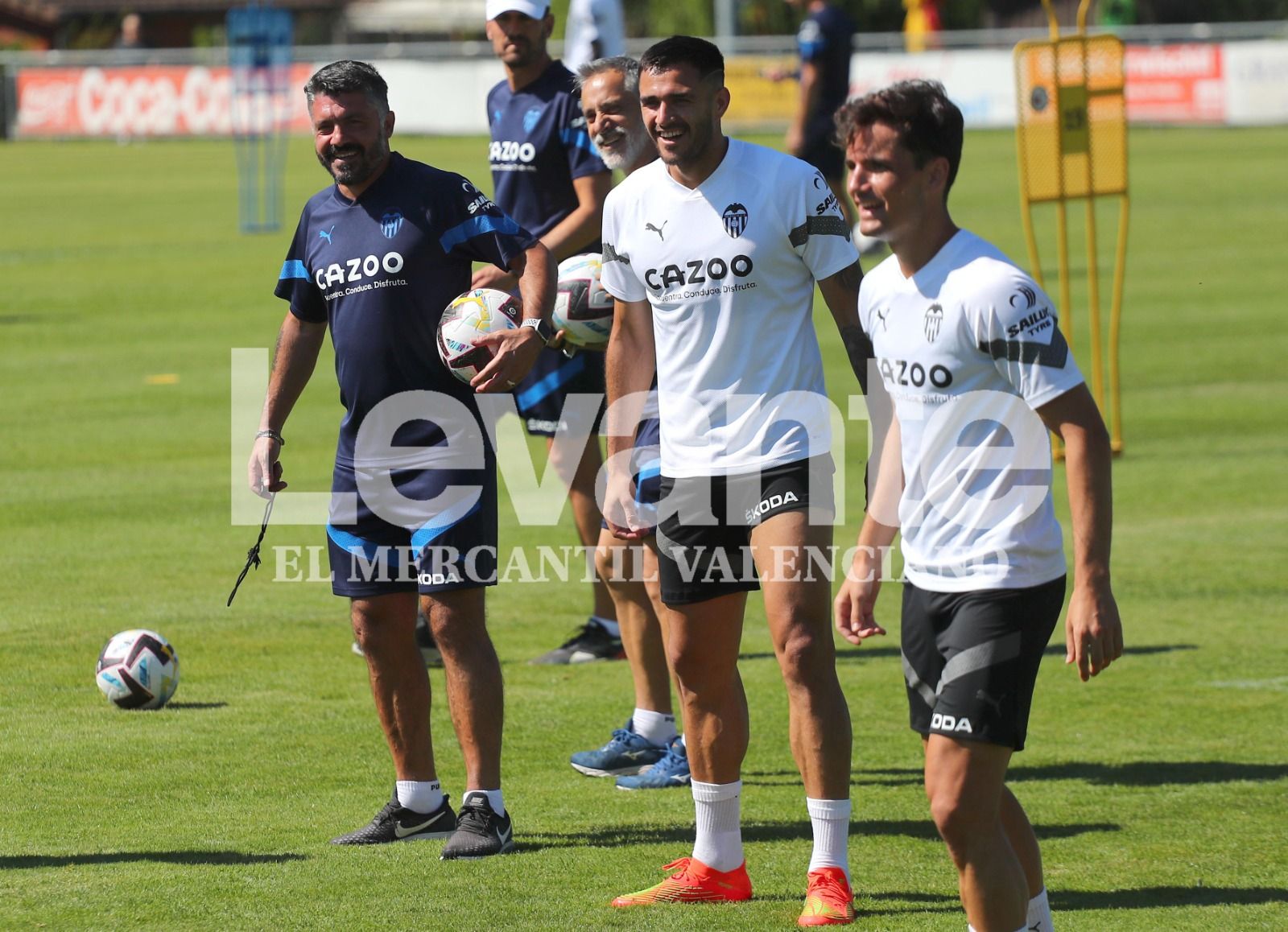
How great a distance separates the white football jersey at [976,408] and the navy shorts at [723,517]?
0.90m

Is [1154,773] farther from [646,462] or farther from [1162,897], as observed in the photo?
[646,462]

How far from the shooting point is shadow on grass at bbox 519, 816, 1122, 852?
20.8 feet

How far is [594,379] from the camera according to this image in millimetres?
8672

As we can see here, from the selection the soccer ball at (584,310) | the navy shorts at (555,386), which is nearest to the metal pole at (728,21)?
the navy shorts at (555,386)

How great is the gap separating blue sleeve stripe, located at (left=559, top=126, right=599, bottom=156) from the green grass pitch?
2.34 meters

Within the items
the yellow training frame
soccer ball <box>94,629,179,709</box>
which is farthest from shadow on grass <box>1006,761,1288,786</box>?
the yellow training frame

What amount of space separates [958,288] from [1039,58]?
27.9 ft

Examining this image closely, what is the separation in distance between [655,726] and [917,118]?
336 centimetres

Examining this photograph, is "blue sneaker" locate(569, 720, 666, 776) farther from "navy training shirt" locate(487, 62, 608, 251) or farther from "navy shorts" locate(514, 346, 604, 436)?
"navy training shirt" locate(487, 62, 608, 251)

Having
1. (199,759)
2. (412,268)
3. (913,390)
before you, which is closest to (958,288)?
(913,390)

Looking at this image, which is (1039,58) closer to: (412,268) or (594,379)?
(594,379)

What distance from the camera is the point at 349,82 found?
20.2ft

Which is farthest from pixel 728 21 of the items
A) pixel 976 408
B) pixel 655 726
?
pixel 976 408

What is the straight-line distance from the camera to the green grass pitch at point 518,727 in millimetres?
5781
